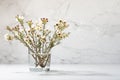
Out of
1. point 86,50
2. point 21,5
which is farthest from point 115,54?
point 21,5

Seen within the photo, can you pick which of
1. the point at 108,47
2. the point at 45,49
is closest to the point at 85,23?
the point at 108,47

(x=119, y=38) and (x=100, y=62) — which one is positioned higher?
(x=119, y=38)

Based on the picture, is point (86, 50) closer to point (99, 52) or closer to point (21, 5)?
point (99, 52)

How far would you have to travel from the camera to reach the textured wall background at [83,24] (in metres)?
2.02

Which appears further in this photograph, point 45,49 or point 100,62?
point 100,62

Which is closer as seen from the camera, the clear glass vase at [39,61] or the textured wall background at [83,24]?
the clear glass vase at [39,61]

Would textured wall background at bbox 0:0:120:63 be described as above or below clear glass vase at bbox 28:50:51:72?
above

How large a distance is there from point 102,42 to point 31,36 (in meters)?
0.54

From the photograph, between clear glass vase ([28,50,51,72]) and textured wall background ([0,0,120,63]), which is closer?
clear glass vase ([28,50,51,72])

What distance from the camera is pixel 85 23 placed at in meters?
2.02

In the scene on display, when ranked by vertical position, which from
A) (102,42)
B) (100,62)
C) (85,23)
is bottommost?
(100,62)

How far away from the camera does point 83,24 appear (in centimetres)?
202

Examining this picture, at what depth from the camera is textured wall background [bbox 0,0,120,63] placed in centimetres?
202

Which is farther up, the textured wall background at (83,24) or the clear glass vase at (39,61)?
the textured wall background at (83,24)
